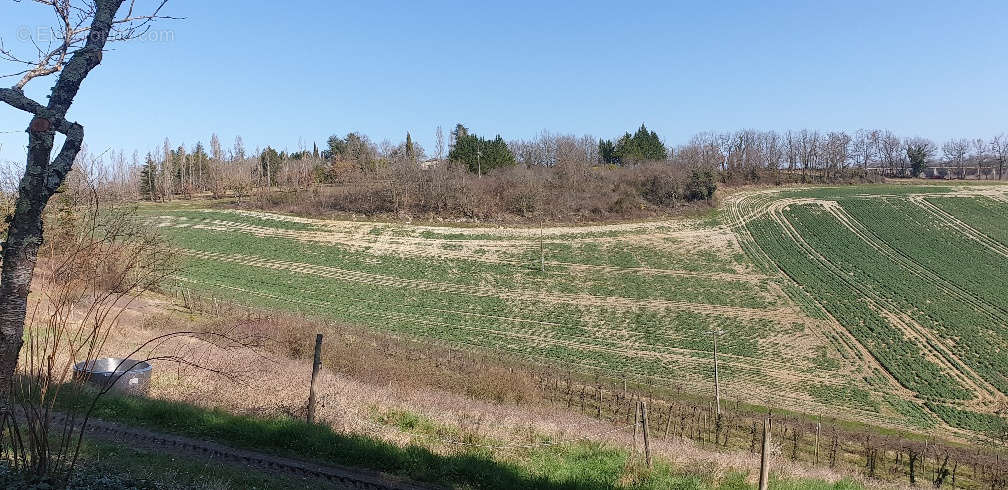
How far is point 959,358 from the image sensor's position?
35250 millimetres

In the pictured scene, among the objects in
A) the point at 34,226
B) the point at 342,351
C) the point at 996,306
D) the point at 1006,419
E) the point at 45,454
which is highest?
the point at 34,226

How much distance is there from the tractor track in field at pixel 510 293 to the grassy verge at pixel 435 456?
33.2 m

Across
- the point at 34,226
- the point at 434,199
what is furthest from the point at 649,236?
the point at 34,226

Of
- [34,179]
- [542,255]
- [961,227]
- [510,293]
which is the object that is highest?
[34,179]

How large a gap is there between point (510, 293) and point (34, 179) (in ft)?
135

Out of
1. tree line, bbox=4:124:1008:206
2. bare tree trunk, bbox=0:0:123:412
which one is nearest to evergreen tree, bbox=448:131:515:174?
tree line, bbox=4:124:1008:206

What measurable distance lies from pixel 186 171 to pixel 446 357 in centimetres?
9822

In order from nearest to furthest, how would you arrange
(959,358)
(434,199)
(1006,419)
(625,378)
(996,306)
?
(1006,419)
(625,378)
(959,358)
(996,306)
(434,199)

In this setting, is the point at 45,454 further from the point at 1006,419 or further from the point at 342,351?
the point at 1006,419

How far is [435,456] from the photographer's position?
9.94 metres

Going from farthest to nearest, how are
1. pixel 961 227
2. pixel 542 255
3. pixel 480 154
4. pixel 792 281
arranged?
pixel 480 154
pixel 961 227
pixel 542 255
pixel 792 281

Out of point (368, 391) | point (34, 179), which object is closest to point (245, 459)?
point (34, 179)

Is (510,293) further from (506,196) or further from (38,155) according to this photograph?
(38,155)

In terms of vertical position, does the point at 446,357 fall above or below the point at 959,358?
above
